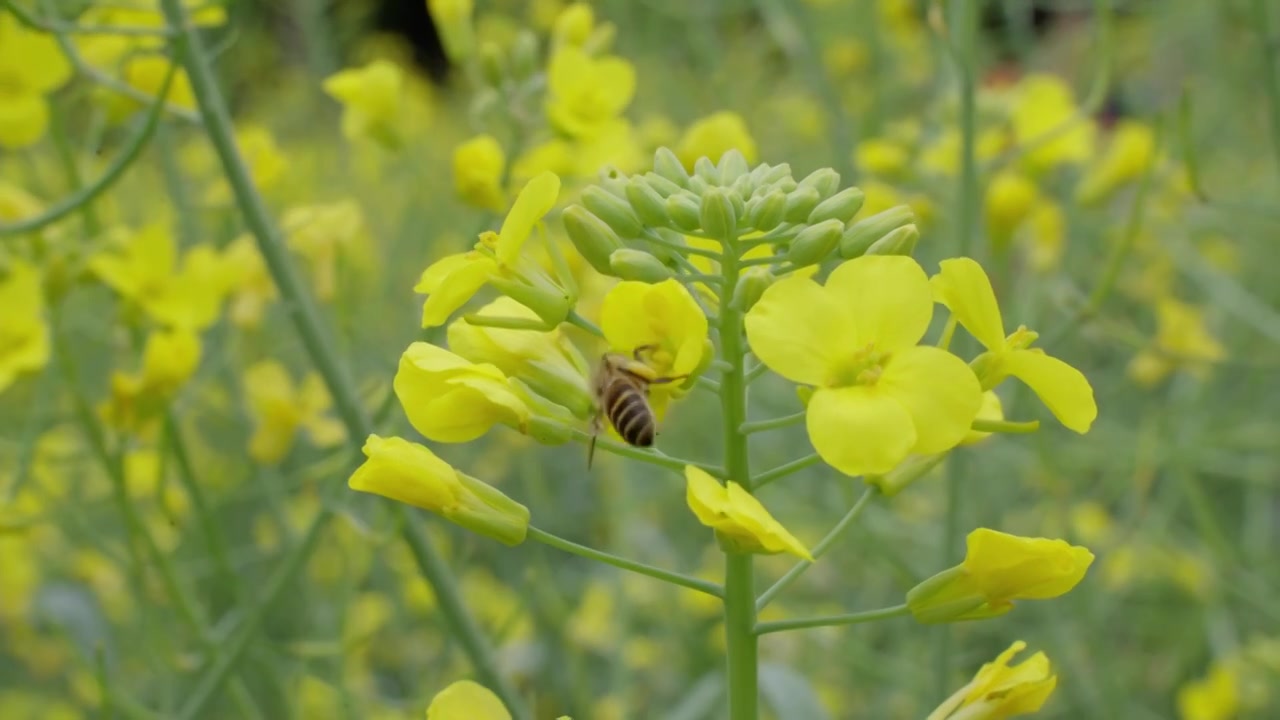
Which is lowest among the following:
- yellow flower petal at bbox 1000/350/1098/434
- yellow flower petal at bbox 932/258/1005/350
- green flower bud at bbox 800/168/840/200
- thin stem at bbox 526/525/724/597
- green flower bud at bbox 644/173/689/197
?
thin stem at bbox 526/525/724/597

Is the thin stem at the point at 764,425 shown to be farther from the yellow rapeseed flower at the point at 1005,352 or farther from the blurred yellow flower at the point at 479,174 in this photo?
the blurred yellow flower at the point at 479,174

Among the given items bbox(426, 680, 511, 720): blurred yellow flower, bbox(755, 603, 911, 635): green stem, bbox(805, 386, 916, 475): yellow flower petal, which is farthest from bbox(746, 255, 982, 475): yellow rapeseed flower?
bbox(426, 680, 511, 720): blurred yellow flower

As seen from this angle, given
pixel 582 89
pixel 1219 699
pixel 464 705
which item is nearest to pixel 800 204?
pixel 464 705

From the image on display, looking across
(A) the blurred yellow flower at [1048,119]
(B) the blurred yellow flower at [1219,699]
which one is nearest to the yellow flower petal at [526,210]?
(A) the blurred yellow flower at [1048,119]

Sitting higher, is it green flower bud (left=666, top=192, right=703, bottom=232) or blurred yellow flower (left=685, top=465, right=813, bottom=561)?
green flower bud (left=666, top=192, right=703, bottom=232)

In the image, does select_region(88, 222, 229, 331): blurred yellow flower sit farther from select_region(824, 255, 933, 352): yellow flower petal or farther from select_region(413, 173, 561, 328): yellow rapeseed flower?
select_region(824, 255, 933, 352): yellow flower petal

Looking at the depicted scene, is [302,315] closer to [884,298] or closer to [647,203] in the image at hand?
[647,203]
